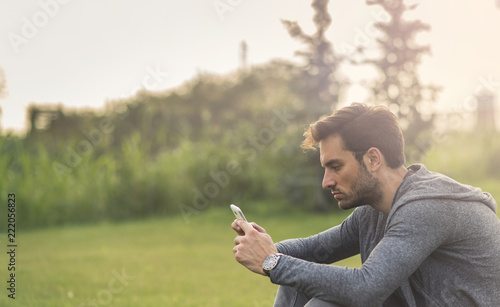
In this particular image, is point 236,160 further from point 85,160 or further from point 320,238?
point 320,238

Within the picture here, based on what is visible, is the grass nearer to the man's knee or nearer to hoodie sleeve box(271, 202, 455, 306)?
the man's knee

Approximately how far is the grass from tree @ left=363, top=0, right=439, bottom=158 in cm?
224

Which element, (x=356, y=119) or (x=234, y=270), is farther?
(x=234, y=270)

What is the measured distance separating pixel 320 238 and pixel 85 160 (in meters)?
9.27

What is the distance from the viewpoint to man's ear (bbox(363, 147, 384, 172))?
7.62 ft

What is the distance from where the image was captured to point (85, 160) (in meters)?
11.4

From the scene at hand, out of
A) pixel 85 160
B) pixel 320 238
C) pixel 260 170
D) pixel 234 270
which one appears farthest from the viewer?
pixel 260 170

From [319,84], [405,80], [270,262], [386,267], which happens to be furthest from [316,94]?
[386,267]

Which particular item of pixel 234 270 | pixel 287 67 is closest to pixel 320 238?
pixel 234 270

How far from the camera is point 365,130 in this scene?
2332mm

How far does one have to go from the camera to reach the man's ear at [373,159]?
91.4 inches

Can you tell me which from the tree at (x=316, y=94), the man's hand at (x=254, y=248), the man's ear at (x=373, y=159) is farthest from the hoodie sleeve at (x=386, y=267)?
the tree at (x=316, y=94)

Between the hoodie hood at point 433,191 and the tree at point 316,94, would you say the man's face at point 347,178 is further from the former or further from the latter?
the tree at point 316,94

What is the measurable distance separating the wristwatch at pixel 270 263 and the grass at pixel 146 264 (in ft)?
Result: 9.03
